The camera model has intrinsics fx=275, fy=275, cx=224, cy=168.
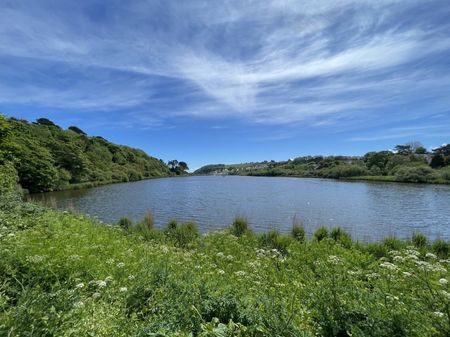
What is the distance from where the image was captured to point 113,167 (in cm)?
8631

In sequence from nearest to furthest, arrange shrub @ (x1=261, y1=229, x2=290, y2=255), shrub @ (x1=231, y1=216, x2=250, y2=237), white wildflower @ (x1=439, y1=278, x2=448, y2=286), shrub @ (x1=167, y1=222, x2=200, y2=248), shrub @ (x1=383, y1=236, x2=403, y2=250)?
1. white wildflower @ (x1=439, y1=278, x2=448, y2=286)
2. shrub @ (x1=383, y1=236, x2=403, y2=250)
3. shrub @ (x1=261, y1=229, x2=290, y2=255)
4. shrub @ (x1=167, y1=222, x2=200, y2=248)
5. shrub @ (x1=231, y1=216, x2=250, y2=237)

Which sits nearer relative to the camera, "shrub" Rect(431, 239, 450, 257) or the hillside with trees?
"shrub" Rect(431, 239, 450, 257)

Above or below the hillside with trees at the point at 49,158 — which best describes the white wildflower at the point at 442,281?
below

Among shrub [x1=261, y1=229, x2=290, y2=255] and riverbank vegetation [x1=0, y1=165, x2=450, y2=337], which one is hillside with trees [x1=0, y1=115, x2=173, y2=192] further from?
riverbank vegetation [x1=0, y1=165, x2=450, y2=337]

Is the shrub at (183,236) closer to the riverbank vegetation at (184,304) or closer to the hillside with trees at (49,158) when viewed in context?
the riverbank vegetation at (184,304)

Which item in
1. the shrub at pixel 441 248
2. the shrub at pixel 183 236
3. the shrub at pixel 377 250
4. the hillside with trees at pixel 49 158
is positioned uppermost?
the hillside with trees at pixel 49 158

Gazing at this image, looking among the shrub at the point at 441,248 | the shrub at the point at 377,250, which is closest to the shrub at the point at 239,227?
the shrub at the point at 377,250

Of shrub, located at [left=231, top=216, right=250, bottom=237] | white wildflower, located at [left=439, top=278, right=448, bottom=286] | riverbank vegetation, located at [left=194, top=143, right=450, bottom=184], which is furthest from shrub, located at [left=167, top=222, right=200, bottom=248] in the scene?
riverbank vegetation, located at [left=194, top=143, right=450, bottom=184]

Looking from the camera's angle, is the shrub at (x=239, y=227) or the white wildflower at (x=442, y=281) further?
the shrub at (x=239, y=227)

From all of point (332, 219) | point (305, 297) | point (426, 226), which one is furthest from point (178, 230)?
point (426, 226)

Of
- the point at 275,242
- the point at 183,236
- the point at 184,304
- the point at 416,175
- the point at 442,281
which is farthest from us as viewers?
the point at 416,175

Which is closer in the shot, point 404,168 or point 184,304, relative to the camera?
point 184,304

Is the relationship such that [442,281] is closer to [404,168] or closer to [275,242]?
[275,242]

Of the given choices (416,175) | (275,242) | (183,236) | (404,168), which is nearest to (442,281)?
(275,242)
